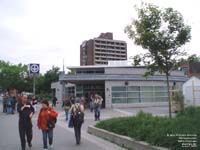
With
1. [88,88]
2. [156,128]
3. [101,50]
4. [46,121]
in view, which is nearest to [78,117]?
[46,121]

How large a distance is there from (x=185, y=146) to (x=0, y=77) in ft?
261

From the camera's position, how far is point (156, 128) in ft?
38.2

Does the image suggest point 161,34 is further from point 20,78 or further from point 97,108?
point 20,78

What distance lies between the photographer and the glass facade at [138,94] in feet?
143

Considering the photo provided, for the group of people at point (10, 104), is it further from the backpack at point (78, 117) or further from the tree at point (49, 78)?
the tree at point (49, 78)

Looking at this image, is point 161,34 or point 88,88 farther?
point 88,88

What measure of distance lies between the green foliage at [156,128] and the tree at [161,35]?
2.51m

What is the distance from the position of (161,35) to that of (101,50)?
411ft

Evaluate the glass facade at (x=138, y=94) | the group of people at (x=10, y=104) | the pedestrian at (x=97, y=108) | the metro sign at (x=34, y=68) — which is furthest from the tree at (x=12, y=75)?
the pedestrian at (x=97, y=108)

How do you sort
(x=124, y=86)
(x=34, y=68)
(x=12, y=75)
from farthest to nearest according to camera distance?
1. (x=12, y=75)
2. (x=124, y=86)
3. (x=34, y=68)

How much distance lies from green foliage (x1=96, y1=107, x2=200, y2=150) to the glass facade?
2800 centimetres

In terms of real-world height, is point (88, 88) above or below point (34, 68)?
below

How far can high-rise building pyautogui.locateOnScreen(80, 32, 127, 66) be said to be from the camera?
140 meters

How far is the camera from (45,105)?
12.1 m
